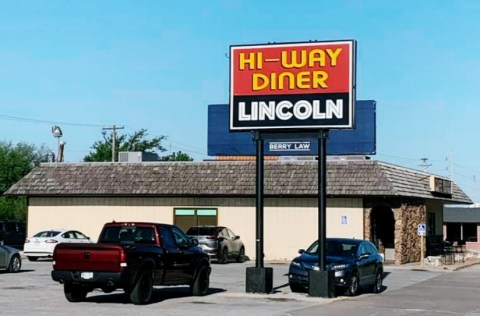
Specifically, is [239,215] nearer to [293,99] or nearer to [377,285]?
[377,285]

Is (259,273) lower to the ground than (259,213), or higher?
lower

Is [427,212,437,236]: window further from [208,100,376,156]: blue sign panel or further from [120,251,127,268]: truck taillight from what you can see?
[120,251,127,268]: truck taillight

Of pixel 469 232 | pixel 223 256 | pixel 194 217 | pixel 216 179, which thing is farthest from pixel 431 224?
pixel 469 232

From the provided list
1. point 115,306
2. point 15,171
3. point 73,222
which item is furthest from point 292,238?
point 15,171

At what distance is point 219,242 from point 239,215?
151 inches

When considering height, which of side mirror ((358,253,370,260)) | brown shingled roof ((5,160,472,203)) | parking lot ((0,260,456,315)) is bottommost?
parking lot ((0,260,456,315))

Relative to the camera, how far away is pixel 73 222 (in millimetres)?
42562

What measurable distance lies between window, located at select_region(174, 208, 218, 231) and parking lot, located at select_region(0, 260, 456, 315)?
470 inches

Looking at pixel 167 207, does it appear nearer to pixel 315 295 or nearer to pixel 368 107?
pixel 368 107

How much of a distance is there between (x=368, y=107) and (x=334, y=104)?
2755cm

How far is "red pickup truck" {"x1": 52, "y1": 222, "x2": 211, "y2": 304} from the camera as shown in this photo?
18.0 metres

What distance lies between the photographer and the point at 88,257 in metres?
18.2

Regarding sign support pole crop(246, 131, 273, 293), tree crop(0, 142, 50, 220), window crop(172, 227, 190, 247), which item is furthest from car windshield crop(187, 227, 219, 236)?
tree crop(0, 142, 50, 220)

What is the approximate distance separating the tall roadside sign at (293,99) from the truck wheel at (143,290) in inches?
169
